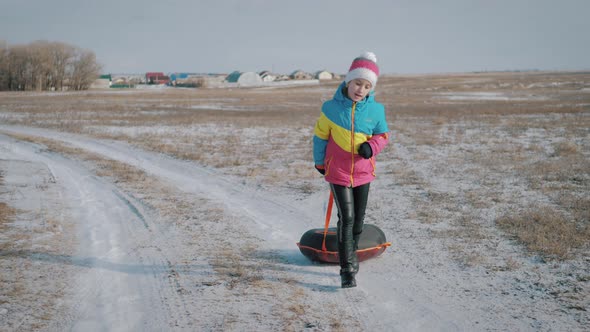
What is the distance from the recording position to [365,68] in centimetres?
416

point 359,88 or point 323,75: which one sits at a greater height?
point 323,75

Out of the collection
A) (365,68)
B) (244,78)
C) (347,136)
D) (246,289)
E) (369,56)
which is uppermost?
(244,78)

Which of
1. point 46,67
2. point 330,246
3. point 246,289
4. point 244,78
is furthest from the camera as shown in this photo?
point 244,78

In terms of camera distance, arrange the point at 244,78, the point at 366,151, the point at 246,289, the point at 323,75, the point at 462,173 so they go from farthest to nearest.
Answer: the point at 323,75 < the point at 244,78 < the point at 462,173 < the point at 246,289 < the point at 366,151

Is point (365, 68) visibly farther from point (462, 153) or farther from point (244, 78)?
point (244, 78)

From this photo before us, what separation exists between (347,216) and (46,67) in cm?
7415

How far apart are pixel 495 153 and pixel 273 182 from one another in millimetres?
6775

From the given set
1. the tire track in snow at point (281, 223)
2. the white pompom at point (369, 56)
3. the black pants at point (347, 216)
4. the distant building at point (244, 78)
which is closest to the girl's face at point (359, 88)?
the white pompom at point (369, 56)

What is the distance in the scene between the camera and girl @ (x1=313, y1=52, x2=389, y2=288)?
4.19 meters

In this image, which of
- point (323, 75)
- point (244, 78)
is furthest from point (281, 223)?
point (323, 75)

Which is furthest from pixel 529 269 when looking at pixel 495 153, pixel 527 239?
pixel 495 153

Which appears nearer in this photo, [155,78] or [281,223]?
[281,223]

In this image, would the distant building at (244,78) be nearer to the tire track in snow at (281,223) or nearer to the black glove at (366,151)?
the tire track in snow at (281,223)

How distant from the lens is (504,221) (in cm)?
644
